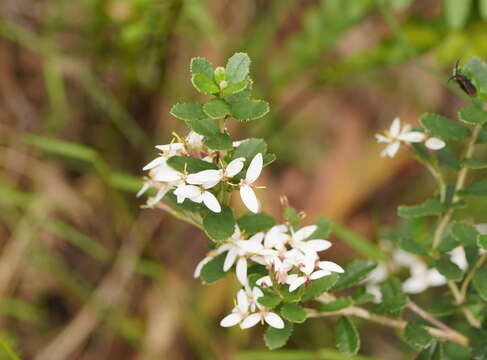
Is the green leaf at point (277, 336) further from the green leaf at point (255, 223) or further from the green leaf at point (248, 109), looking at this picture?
the green leaf at point (248, 109)

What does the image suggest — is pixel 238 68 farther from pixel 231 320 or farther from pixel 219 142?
pixel 231 320

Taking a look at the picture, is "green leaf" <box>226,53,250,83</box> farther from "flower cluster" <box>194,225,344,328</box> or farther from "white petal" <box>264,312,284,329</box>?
"white petal" <box>264,312,284,329</box>

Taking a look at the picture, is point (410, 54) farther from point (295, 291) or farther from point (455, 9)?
point (295, 291)

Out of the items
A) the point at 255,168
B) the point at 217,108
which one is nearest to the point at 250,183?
the point at 255,168

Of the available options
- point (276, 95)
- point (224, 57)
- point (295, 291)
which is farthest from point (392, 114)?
point (295, 291)

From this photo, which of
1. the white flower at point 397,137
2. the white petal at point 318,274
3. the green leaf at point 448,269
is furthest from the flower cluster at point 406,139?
the white petal at point 318,274

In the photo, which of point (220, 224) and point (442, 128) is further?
point (442, 128)

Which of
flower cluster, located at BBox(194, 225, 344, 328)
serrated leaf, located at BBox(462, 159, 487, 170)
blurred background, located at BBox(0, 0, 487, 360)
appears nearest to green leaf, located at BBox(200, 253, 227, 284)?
flower cluster, located at BBox(194, 225, 344, 328)

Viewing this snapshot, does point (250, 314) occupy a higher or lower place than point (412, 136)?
lower

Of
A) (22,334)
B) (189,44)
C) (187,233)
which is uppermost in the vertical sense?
(189,44)
